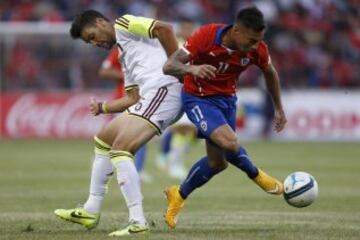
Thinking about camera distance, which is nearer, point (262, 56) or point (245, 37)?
point (245, 37)

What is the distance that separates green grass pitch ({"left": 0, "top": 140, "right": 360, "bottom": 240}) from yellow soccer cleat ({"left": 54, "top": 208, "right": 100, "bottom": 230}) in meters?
0.11

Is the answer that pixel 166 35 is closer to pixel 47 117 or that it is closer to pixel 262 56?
pixel 262 56

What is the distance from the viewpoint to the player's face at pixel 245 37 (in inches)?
360

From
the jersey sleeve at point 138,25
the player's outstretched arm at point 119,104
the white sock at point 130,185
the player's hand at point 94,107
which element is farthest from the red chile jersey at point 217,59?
the white sock at point 130,185

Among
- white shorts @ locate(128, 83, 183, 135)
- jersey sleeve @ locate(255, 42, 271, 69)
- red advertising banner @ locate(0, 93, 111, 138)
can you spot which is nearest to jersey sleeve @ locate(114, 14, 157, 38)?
white shorts @ locate(128, 83, 183, 135)

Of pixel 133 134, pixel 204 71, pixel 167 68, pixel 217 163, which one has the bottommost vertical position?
pixel 217 163

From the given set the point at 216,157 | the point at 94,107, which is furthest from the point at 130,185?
the point at 216,157

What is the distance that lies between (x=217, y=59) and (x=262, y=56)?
432 mm

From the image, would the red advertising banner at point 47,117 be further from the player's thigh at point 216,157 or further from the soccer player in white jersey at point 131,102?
the soccer player in white jersey at point 131,102

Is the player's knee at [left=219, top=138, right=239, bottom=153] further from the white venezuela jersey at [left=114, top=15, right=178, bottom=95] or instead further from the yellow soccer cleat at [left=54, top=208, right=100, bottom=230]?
the yellow soccer cleat at [left=54, top=208, right=100, bottom=230]

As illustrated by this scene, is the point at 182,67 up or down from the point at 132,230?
up

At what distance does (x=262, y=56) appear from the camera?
31.5 ft

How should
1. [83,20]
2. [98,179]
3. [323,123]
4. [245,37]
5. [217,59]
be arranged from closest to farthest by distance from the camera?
1. [245,37]
2. [217,59]
3. [83,20]
4. [98,179]
5. [323,123]

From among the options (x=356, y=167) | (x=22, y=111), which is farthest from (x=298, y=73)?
(x=356, y=167)
